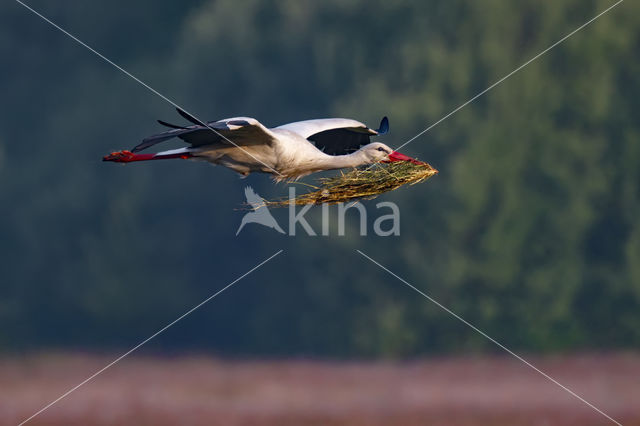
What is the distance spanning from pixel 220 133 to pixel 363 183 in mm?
983

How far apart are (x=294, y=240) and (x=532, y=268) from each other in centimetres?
344

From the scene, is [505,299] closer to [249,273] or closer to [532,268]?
[532,268]

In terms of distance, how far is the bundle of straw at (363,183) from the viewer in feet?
24.2

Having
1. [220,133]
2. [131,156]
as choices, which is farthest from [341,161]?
[131,156]

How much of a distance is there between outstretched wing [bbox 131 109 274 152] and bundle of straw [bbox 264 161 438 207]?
0.44m

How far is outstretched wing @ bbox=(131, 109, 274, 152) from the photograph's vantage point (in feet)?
22.8

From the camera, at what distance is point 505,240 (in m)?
16.0

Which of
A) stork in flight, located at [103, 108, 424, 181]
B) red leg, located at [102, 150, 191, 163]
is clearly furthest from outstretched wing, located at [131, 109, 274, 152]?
red leg, located at [102, 150, 191, 163]

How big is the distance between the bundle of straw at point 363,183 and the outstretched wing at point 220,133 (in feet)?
1.46

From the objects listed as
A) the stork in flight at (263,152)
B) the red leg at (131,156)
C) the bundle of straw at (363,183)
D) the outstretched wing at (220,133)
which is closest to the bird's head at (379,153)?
the stork in flight at (263,152)

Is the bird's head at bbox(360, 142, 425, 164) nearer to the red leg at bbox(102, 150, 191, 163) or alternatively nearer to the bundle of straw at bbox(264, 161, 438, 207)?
the bundle of straw at bbox(264, 161, 438, 207)

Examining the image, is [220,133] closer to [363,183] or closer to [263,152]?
[263,152]

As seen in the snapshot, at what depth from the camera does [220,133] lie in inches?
291

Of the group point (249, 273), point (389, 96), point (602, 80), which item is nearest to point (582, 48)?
point (602, 80)
